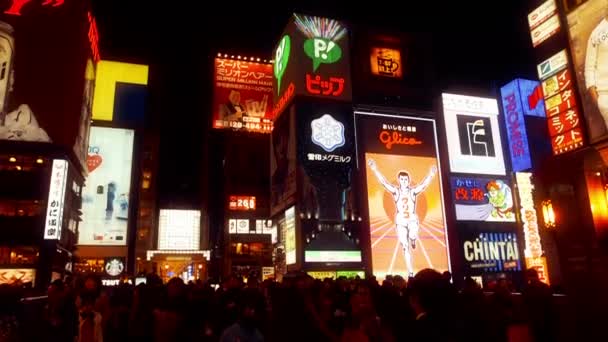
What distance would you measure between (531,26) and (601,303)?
12.8 meters

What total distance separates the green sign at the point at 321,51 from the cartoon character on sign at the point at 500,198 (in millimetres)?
14551

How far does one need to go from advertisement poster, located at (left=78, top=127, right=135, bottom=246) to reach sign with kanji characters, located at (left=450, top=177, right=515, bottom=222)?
3213cm

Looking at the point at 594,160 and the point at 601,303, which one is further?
the point at 594,160

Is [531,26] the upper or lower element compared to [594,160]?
upper

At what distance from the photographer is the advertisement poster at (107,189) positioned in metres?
44.4

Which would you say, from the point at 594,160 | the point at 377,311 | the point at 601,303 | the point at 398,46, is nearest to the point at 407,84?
the point at 398,46

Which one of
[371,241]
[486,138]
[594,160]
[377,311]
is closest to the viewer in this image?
[377,311]

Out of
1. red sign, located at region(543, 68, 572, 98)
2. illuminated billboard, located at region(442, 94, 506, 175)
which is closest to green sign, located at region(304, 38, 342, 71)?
illuminated billboard, located at region(442, 94, 506, 175)

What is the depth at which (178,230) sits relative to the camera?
196 ft

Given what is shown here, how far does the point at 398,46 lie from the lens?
35.2 metres

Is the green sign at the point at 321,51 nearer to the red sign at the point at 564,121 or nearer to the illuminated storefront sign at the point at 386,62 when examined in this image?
the illuminated storefront sign at the point at 386,62

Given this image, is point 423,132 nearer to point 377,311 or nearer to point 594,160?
point 594,160

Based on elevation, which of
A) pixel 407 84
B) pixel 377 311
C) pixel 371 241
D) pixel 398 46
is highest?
pixel 398 46

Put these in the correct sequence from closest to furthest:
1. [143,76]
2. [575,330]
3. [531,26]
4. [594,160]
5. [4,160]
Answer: [575,330] < [594,160] < [531,26] < [4,160] < [143,76]
